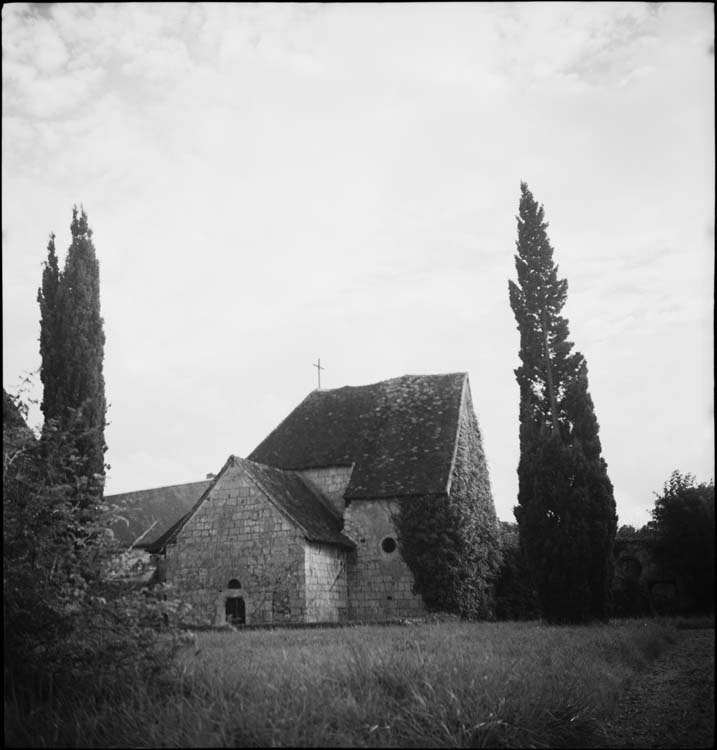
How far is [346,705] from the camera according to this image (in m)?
6.37

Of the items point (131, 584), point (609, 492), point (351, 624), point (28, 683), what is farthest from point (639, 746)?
point (609, 492)

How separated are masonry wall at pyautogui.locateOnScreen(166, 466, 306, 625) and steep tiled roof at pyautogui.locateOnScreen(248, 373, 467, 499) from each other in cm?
351

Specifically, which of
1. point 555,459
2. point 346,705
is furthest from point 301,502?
point 346,705

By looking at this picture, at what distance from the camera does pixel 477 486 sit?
87.5 feet

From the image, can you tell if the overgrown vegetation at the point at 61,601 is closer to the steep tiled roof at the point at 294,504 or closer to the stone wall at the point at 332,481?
the steep tiled roof at the point at 294,504

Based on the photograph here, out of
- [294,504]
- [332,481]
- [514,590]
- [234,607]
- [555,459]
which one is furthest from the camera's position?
[514,590]

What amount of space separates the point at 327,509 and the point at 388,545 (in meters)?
2.61

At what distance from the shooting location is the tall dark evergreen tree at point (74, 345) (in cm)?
2098

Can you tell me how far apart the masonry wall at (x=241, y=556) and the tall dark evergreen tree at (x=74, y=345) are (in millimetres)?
3792

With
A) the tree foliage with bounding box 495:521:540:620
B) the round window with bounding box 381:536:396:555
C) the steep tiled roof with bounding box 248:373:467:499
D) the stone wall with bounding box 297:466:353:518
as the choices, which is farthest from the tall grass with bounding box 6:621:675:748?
the tree foliage with bounding box 495:521:540:620

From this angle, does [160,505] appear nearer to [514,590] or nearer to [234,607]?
[234,607]

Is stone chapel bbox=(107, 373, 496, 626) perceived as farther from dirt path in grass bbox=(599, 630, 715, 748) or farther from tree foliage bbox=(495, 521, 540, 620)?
dirt path in grass bbox=(599, 630, 715, 748)

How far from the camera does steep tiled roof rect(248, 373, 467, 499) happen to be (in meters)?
24.2

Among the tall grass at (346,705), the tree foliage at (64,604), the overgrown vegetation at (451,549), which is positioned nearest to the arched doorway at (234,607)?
the overgrown vegetation at (451,549)
